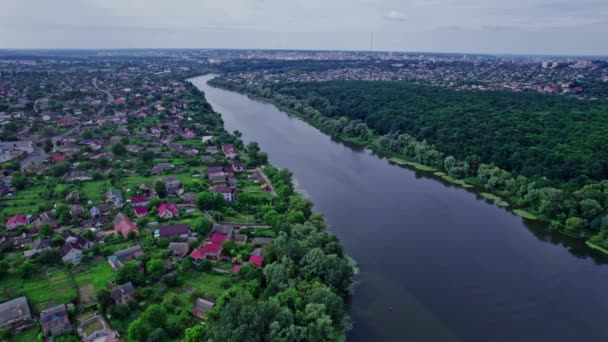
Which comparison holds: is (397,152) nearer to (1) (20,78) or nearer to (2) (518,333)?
(2) (518,333)

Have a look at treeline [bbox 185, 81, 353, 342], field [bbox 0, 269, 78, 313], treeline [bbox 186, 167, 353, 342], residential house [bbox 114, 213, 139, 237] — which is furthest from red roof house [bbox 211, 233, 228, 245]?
field [bbox 0, 269, 78, 313]

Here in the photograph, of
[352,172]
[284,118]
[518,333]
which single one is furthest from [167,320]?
[284,118]

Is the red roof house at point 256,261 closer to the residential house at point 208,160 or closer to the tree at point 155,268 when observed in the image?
the tree at point 155,268

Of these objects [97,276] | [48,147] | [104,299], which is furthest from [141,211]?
[48,147]

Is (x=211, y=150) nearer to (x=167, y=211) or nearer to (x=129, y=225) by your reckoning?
(x=167, y=211)

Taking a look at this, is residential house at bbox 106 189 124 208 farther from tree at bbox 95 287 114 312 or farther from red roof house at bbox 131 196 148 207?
tree at bbox 95 287 114 312
